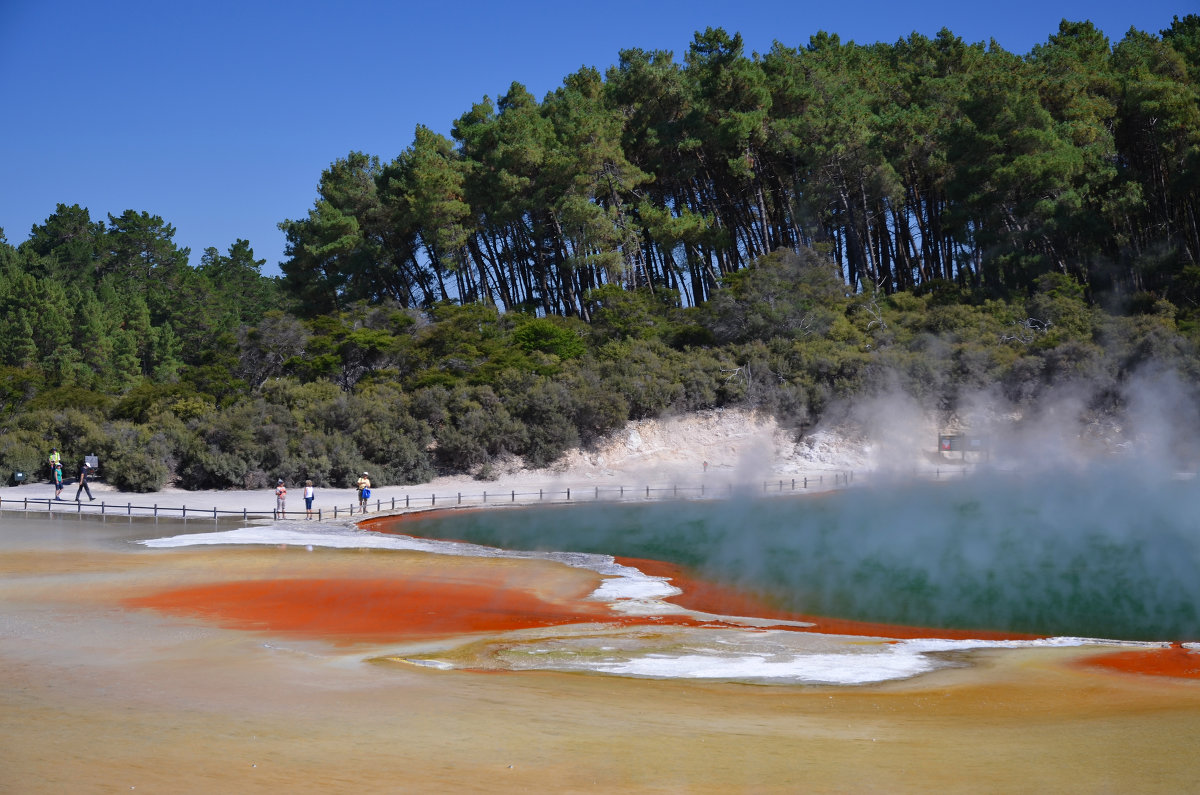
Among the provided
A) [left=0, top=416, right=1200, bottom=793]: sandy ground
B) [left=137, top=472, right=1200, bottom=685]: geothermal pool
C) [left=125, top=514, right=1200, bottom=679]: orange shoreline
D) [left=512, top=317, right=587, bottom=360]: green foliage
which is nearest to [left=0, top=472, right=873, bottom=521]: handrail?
[left=137, top=472, right=1200, bottom=685]: geothermal pool

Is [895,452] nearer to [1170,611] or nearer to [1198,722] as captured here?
[1170,611]

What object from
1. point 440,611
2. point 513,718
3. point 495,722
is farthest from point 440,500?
point 495,722

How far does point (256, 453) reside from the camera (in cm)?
4047

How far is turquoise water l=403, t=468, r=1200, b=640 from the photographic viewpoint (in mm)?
20797

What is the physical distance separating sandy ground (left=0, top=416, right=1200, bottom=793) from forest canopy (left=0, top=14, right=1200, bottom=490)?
1035 inches

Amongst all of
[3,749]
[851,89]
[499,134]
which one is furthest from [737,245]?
[3,749]

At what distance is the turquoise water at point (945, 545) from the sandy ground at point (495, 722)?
15.8 feet

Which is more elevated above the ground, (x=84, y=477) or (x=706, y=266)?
(x=706, y=266)

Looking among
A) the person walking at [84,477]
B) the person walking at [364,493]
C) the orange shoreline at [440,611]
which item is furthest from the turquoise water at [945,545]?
the person walking at [84,477]

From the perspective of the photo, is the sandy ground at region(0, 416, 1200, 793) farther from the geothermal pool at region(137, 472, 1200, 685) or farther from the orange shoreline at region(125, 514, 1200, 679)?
the geothermal pool at region(137, 472, 1200, 685)

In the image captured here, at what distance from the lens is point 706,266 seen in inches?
2331

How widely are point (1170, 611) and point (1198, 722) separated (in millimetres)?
10122

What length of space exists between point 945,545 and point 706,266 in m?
32.9

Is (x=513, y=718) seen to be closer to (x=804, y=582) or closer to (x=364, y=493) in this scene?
(x=804, y=582)
